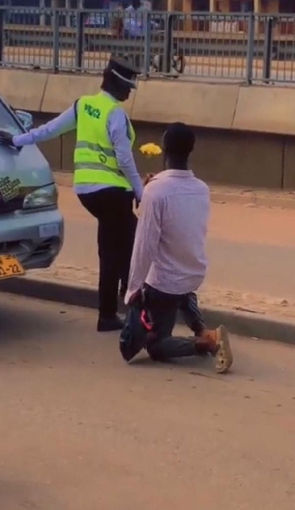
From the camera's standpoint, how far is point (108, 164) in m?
8.02

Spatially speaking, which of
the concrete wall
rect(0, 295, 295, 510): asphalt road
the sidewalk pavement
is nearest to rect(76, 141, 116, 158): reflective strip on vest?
rect(0, 295, 295, 510): asphalt road

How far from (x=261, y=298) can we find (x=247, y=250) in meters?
2.13

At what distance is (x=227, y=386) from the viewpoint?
23.0 feet

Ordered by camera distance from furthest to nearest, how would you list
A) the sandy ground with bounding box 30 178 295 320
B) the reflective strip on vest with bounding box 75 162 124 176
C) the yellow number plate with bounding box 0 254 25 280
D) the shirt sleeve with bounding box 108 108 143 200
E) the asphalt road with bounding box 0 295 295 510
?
the sandy ground with bounding box 30 178 295 320, the reflective strip on vest with bounding box 75 162 124 176, the shirt sleeve with bounding box 108 108 143 200, the yellow number plate with bounding box 0 254 25 280, the asphalt road with bounding box 0 295 295 510

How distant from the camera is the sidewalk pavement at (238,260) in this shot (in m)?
8.81

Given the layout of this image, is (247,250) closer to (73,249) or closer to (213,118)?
(73,249)

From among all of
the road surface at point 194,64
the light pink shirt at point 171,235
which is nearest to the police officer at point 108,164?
the light pink shirt at point 171,235

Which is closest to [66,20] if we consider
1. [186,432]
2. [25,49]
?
[25,49]

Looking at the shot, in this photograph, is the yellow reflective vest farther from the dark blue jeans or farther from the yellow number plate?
the dark blue jeans

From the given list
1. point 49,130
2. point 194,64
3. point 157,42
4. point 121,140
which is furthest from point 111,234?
point 157,42

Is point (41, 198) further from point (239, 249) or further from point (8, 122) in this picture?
point (239, 249)

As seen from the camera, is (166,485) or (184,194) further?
(184,194)

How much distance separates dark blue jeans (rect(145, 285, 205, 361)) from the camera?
731 centimetres

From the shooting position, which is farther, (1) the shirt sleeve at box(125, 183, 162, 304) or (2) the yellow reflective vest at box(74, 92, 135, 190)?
(2) the yellow reflective vest at box(74, 92, 135, 190)
